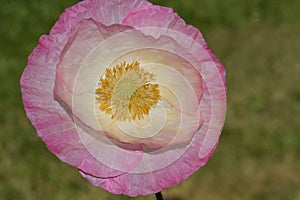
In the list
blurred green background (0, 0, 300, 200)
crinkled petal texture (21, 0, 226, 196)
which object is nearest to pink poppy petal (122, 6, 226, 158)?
crinkled petal texture (21, 0, 226, 196)

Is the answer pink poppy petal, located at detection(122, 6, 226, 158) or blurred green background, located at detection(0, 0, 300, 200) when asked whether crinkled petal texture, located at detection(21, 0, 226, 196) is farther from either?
blurred green background, located at detection(0, 0, 300, 200)

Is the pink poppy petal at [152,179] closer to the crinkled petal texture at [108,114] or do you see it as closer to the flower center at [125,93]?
the crinkled petal texture at [108,114]

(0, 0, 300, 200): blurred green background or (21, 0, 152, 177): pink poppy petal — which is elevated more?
(21, 0, 152, 177): pink poppy petal

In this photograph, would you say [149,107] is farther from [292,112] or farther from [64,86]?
[292,112]

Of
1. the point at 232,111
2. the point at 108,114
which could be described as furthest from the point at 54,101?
the point at 232,111

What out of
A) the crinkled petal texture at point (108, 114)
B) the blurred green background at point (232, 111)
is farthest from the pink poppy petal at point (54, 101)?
the blurred green background at point (232, 111)
